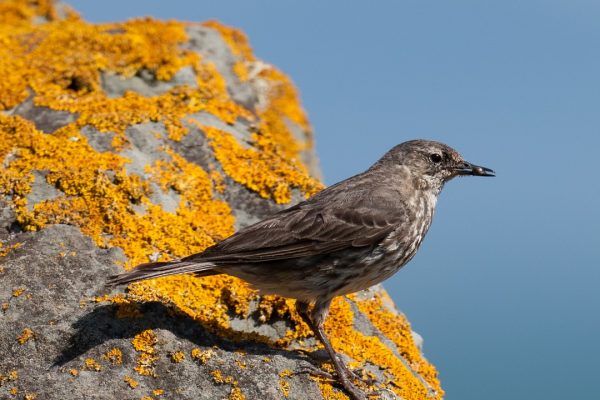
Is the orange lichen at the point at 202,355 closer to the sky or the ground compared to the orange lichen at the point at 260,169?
closer to the ground

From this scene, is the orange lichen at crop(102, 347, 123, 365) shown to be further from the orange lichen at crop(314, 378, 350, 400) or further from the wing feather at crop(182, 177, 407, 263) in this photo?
the orange lichen at crop(314, 378, 350, 400)

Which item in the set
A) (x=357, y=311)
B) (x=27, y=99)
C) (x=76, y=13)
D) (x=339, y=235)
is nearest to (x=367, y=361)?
(x=357, y=311)

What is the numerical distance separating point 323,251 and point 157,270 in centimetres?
153

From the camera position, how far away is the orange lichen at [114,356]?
17.4 ft

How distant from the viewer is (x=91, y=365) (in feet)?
17.2

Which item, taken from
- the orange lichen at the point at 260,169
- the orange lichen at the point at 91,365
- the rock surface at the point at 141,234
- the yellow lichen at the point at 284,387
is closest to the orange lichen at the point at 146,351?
the rock surface at the point at 141,234

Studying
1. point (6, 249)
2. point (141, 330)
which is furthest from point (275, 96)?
point (141, 330)

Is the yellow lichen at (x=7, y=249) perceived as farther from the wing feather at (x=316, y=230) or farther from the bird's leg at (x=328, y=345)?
the bird's leg at (x=328, y=345)

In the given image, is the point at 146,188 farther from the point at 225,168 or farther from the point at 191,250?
the point at 225,168

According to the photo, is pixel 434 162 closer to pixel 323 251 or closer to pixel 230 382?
pixel 323 251

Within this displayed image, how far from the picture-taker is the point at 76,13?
14.2 meters

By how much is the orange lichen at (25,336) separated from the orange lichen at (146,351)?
84cm

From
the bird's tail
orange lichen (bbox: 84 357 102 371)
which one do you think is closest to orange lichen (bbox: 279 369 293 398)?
the bird's tail

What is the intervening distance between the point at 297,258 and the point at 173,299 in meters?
1.27
